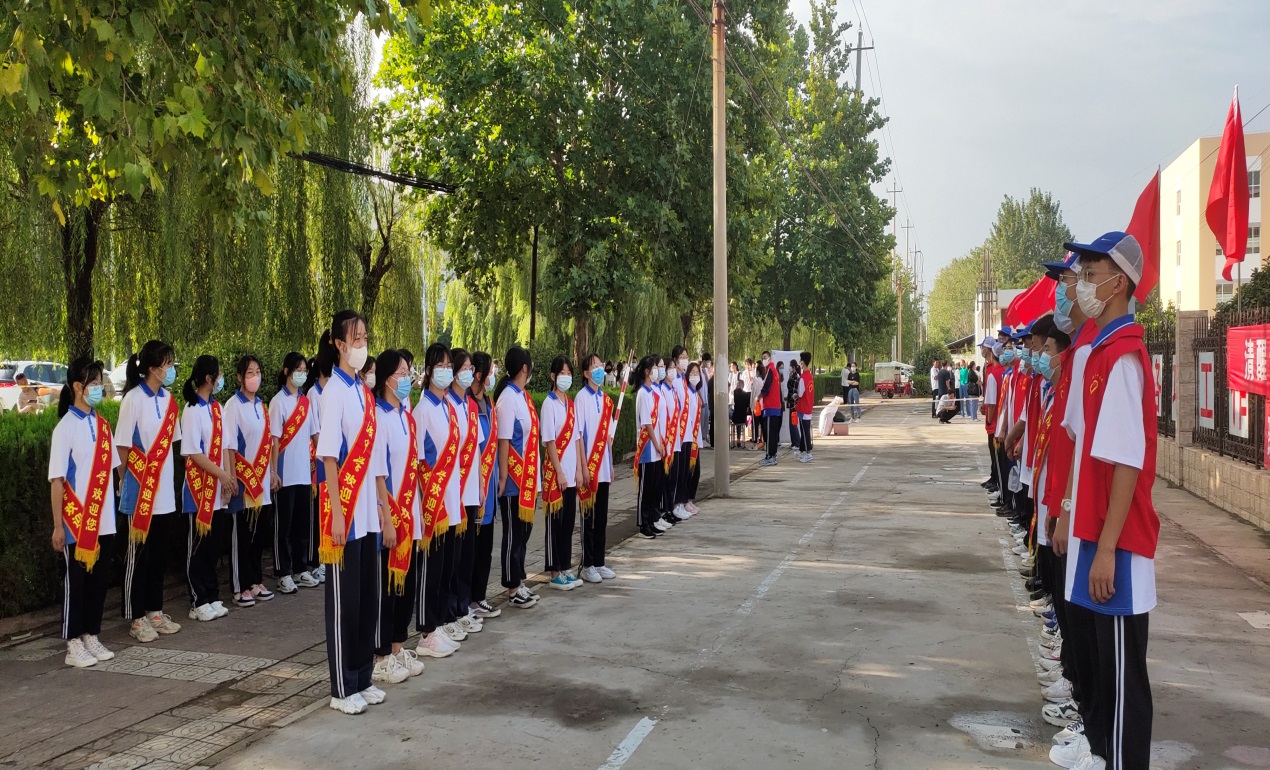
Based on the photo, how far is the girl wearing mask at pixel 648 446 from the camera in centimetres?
1102

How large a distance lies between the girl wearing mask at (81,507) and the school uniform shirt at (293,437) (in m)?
1.78

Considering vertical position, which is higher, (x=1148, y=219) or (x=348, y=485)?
(x=1148, y=219)

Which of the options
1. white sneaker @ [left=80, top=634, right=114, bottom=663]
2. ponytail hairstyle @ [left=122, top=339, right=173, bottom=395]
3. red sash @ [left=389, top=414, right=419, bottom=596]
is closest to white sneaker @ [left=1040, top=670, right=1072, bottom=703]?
red sash @ [left=389, top=414, right=419, bottom=596]

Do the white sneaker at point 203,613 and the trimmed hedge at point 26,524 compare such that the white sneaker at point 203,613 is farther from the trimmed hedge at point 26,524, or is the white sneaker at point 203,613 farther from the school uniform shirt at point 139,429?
the school uniform shirt at point 139,429

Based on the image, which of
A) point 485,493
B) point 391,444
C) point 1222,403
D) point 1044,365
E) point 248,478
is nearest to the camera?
point 391,444

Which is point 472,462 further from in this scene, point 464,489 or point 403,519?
point 403,519

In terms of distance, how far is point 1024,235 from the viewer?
110625mm

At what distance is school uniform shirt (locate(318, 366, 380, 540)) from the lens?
17.8ft

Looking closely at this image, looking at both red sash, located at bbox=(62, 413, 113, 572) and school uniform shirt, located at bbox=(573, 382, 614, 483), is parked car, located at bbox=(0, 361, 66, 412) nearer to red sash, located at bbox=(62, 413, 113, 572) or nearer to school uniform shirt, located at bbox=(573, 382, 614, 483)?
school uniform shirt, located at bbox=(573, 382, 614, 483)

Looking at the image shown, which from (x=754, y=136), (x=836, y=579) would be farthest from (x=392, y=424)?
(x=754, y=136)

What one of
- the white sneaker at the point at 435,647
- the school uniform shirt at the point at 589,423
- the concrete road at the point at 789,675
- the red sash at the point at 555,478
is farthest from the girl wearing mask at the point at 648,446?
the white sneaker at the point at 435,647

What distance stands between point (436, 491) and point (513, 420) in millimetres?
1334

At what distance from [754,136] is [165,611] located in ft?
55.0

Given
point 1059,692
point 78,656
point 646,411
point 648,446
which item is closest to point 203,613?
point 78,656
